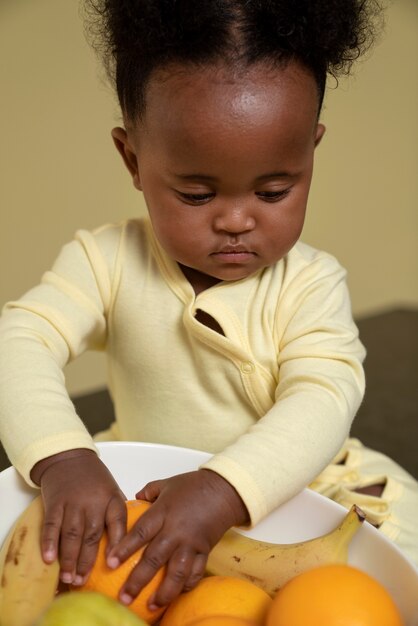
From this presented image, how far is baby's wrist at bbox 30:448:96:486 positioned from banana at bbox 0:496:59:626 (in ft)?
0.18

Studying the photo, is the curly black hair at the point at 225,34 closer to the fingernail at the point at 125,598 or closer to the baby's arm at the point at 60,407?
the baby's arm at the point at 60,407

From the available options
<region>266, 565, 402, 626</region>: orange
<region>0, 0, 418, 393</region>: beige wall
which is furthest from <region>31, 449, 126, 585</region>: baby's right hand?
<region>0, 0, 418, 393</region>: beige wall

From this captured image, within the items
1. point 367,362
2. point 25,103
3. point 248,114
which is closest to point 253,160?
point 248,114

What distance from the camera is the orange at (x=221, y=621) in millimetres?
581

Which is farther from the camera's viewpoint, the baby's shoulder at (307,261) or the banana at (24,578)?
the baby's shoulder at (307,261)

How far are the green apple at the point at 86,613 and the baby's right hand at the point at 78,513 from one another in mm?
81

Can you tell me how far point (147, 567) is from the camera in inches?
24.4

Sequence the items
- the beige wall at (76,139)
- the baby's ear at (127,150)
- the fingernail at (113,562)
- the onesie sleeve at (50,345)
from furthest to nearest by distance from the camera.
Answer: the beige wall at (76,139) < the baby's ear at (127,150) < the onesie sleeve at (50,345) < the fingernail at (113,562)

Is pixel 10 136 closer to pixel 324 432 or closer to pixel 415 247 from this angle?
pixel 324 432

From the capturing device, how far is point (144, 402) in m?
0.96

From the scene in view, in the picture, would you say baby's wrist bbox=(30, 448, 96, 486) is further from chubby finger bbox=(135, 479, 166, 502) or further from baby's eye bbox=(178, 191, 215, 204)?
baby's eye bbox=(178, 191, 215, 204)

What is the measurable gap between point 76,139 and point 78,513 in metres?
1.12

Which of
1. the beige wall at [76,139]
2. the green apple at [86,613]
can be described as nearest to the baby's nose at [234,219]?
the green apple at [86,613]

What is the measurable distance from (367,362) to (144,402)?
1.09 meters
